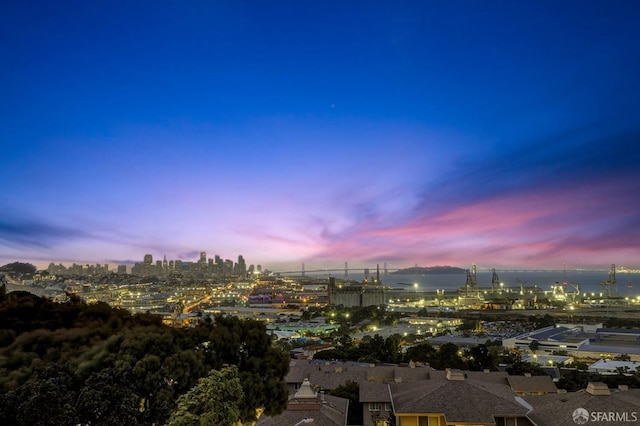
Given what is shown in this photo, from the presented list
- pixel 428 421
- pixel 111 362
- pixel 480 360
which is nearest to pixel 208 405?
pixel 111 362

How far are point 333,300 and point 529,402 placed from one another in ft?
208

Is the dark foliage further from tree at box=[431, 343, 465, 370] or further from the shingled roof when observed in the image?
tree at box=[431, 343, 465, 370]

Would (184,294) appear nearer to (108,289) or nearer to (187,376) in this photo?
(108,289)

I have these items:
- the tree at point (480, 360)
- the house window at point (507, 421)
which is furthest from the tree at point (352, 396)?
the tree at point (480, 360)

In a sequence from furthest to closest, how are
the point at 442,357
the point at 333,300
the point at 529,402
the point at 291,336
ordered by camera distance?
the point at 333,300 → the point at 291,336 → the point at 442,357 → the point at 529,402

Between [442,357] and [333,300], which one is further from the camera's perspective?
[333,300]

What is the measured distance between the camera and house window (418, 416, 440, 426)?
884 centimetres

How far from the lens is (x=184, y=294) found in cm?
8469

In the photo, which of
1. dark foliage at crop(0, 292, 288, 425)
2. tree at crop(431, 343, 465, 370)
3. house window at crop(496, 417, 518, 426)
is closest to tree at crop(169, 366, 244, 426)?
dark foliage at crop(0, 292, 288, 425)

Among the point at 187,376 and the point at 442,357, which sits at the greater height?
the point at 187,376

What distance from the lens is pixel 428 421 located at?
8.88m

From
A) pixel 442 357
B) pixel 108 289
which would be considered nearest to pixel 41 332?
pixel 442 357

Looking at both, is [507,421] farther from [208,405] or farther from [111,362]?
[111,362]

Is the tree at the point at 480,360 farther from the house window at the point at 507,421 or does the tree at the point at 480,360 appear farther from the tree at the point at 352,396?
the house window at the point at 507,421
